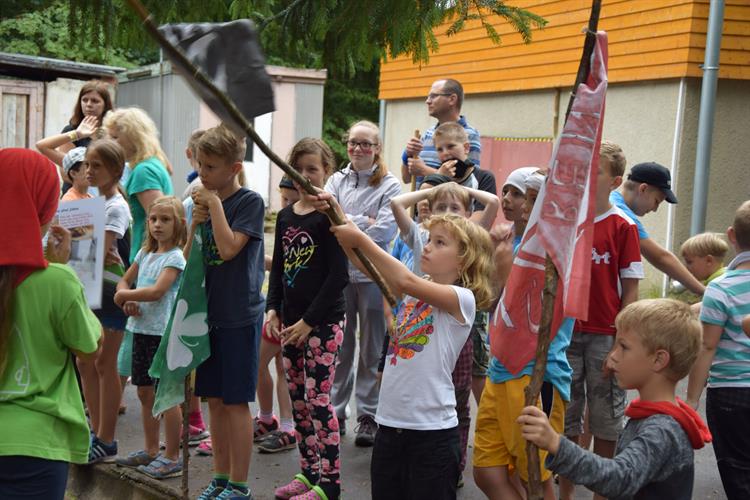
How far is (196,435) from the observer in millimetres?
6004

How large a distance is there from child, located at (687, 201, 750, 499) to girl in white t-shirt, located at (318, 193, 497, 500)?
1.19 meters

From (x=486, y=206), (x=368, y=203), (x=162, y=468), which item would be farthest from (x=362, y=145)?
(x=162, y=468)

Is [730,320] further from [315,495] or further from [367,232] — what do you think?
[367,232]

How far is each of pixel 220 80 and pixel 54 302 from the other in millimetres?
1076

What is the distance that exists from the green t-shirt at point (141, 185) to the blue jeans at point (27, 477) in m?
2.92

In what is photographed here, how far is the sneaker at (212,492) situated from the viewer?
479 cm

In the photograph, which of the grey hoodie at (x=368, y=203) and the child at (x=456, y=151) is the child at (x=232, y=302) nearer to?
the grey hoodie at (x=368, y=203)

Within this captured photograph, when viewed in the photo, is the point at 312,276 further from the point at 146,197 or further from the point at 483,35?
the point at 483,35

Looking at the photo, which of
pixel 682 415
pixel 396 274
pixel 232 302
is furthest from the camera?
pixel 232 302

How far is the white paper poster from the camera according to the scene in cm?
479

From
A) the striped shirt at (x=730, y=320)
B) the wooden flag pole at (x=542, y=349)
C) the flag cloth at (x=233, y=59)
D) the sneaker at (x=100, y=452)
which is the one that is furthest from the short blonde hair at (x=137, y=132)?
the wooden flag pole at (x=542, y=349)

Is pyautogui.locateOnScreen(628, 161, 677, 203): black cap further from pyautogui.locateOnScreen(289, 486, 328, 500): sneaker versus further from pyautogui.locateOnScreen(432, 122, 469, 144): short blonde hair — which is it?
pyautogui.locateOnScreen(289, 486, 328, 500): sneaker

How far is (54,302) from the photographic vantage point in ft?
10.9

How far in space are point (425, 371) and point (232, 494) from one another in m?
1.57
